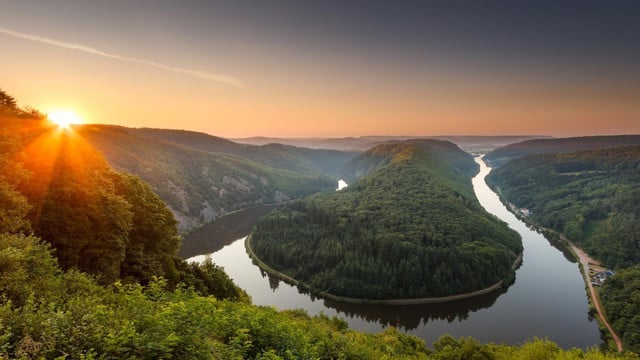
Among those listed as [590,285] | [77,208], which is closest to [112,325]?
[77,208]

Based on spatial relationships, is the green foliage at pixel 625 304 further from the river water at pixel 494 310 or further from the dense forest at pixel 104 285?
the dense forest at pixel 104 285

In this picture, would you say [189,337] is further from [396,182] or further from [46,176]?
[396,182]

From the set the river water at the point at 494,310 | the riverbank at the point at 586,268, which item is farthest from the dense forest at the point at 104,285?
the riverbank at the point at 586,268

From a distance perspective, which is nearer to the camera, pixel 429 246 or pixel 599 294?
pixel 599 294

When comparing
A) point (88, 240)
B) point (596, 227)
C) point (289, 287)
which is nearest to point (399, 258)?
point (289, 287)

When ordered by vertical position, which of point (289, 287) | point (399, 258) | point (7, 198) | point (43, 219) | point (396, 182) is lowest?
point (289, 287)

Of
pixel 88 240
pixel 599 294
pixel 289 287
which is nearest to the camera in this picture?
pixel 88 240

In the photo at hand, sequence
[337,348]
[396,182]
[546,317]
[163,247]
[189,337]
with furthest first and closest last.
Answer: [396,182]
[546,317]
[163,247]
[337,348]
[189,337]
